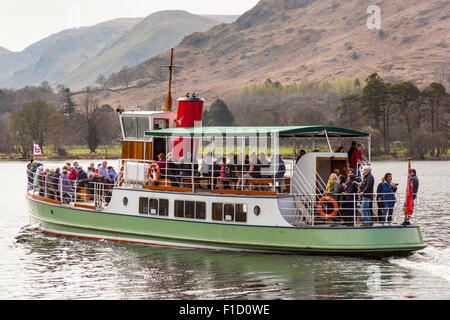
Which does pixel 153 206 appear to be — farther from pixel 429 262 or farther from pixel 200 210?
pixel 429 262

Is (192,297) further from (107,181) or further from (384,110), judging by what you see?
(384,110)

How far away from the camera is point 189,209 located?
76.5 feet

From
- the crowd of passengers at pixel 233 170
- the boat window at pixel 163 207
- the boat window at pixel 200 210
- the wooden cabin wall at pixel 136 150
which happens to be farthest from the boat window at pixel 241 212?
the wooden cabin wall at pixel 136 150

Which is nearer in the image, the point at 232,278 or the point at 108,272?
the point at 232,278

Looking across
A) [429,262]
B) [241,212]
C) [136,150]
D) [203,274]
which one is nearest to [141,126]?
[136,150]

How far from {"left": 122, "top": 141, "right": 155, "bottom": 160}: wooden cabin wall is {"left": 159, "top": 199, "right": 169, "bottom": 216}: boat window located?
295cm

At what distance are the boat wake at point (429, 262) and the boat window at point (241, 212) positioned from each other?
543 centimetres

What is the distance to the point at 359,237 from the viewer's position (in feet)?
68.2

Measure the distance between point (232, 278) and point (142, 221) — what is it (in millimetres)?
5818

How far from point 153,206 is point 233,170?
369 centimetres
